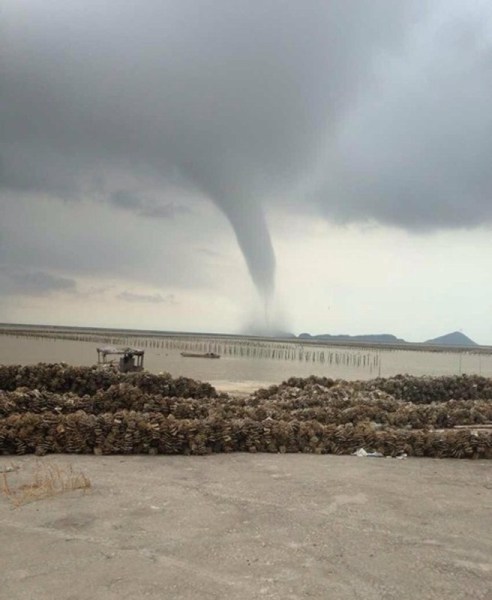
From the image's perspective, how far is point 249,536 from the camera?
5.17 meters

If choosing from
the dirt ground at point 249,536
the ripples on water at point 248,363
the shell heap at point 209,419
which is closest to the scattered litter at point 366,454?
the shell heap at point 209,419

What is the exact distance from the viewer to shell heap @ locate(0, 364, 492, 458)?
30.1 feet

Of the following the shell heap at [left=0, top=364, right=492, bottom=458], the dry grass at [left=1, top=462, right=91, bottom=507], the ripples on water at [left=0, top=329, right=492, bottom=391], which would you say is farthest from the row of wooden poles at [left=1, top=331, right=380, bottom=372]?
the dry grass at [left=1, top=462, right=91, bottom=507]

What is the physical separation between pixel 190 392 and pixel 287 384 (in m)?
3.79

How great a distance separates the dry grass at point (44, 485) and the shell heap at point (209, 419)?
156 cm

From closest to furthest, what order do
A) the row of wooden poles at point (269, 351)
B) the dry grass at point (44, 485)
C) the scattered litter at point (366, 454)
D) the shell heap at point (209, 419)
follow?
the dry grass at point (44, 485)
the shell heap at point (209, 419)
the scattered litter at point (366, 454)
the row of wooden poles at point (269, 351)

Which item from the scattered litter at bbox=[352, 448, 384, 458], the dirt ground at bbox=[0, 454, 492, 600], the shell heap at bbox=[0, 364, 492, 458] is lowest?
the scattered litter at bbox=[352, 448, 384, 458]

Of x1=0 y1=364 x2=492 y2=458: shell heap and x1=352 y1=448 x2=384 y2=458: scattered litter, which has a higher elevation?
x1=0 y1=364 x2=492 y2=458: shell heap

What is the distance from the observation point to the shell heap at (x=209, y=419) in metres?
9.19

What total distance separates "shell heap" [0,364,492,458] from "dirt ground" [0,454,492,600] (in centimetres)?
113

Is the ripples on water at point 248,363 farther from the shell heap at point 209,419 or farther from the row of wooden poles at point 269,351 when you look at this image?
the shell heap at point 209,419

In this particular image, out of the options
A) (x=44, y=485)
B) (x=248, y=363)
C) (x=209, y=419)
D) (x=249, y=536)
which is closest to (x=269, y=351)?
(x=248, y=363)

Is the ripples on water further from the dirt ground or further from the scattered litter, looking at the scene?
the dirt ground

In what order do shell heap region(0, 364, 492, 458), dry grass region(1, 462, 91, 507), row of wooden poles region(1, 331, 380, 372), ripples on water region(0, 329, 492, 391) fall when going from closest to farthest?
dry grass region(1, 462, 91, 507)
shell heap region(0, 364, 492, 458)
ripples on water region(0, 329, 492, 391)
row of wooden poles region(1, 331, 380, 372)
